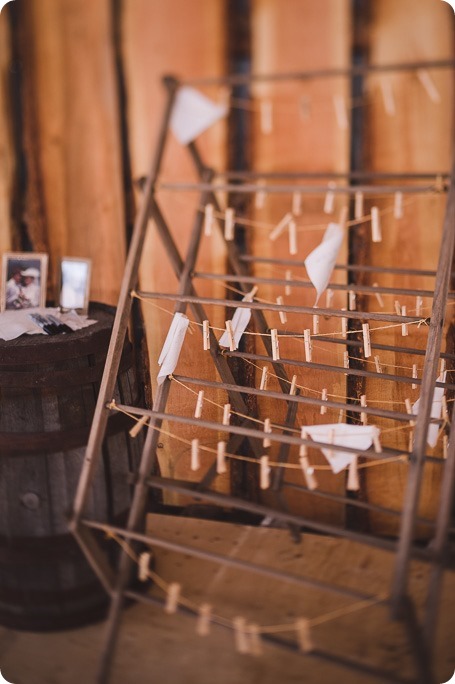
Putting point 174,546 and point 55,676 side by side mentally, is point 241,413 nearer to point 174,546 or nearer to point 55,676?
point 174,546

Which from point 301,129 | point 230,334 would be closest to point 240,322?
point 230,334

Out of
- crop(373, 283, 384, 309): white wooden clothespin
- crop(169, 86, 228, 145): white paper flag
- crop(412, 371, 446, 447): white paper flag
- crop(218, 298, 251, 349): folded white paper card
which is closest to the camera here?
crop(169, 86, 228, 145): white paper flag

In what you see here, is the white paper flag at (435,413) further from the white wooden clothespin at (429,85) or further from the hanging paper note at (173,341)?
the white wooden clothespin at (429,85)

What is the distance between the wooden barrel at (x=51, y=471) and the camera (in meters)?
2.35

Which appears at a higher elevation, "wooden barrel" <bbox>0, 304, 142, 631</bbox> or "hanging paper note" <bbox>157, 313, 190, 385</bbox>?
"hanging paper note" <bbox>157, 313, 190, 385</bbox>

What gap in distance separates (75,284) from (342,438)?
1.26 metres

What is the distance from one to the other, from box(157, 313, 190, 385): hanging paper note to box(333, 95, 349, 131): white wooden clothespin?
1012 mm

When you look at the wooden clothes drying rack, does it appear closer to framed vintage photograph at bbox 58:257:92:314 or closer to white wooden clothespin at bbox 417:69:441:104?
white wooden clothespin at bbox 417:69:441:104

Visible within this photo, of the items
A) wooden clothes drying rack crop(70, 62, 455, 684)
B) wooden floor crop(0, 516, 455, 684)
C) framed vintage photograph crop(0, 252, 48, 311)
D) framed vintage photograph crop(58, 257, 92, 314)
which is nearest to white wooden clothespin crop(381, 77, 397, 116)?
wooden clothes drying rack crop(70, 62, 455, 684)

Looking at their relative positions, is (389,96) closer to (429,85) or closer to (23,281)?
(429,85)

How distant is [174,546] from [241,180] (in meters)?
1.58

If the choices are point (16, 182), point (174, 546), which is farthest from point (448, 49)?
point (174, 546)

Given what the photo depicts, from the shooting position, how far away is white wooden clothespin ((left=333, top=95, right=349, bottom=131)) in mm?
2635

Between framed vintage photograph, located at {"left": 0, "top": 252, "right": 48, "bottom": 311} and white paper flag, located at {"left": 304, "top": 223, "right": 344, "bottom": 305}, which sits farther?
framed vintage photograph, located at {"left": 0, "top": 252, "right": 48, "bottom": 311}
